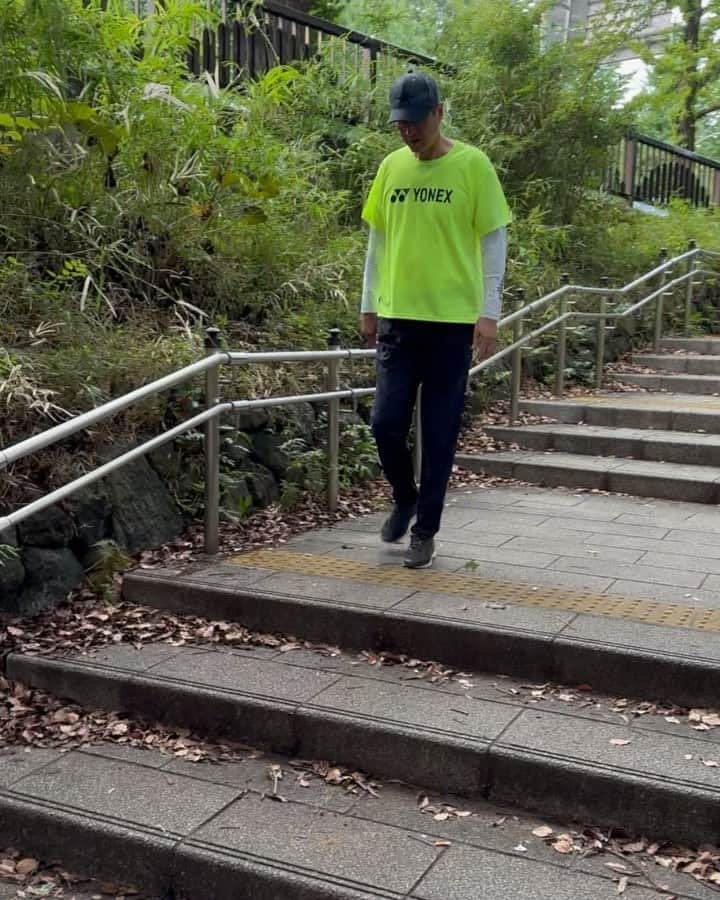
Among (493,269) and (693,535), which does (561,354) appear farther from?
(493,269)

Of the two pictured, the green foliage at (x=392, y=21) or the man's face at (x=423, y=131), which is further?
the green foliage at (x=392, y=21)

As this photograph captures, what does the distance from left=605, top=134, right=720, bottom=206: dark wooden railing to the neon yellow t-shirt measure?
9526 mm

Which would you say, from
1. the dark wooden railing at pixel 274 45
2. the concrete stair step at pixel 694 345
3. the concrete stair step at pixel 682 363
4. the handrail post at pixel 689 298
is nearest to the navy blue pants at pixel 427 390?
the dark wooden railing at pixel 274 45

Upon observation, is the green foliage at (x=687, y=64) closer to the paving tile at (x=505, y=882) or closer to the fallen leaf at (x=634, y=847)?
the fallen leaf at (x=634, y=847)

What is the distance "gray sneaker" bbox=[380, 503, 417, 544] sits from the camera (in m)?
4.43

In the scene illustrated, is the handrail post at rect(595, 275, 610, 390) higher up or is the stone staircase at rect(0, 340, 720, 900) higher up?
the handrail post at rect(595, 275, 610, 390)

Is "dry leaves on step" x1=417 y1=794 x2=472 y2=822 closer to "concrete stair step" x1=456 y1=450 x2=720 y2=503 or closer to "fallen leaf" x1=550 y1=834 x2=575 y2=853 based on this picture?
"fallen leaf" x1=550 y1=834 x2=575 y2=853

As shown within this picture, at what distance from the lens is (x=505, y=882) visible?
2.34m

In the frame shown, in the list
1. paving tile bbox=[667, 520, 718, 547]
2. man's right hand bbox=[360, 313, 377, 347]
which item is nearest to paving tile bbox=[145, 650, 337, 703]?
man's right hand bbox=[360, 313, 377, 347]

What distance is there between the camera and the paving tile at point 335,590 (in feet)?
11.9

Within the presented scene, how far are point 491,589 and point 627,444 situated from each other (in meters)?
2.99

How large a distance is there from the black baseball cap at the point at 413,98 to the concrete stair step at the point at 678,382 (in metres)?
5.14

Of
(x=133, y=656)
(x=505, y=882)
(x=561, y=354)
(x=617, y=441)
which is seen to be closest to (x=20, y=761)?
(x=133, y=656)

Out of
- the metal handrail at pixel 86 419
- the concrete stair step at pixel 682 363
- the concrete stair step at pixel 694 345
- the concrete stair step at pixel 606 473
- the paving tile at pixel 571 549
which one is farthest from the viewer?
the concrete stair step at pixel 694 345
